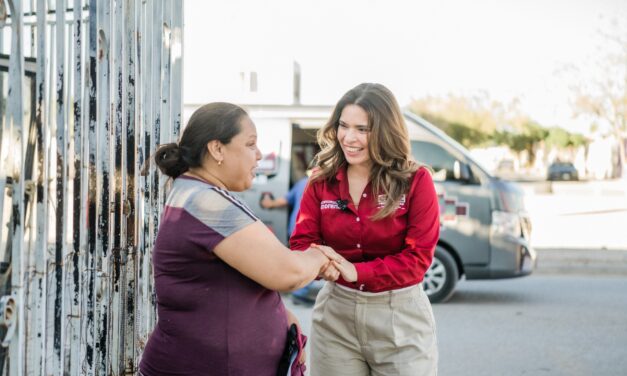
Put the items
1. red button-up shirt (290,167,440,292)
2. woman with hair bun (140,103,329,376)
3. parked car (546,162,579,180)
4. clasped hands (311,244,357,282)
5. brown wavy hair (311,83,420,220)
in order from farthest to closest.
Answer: parked car (546,162,579,180)
brown wavy hair (311,83,420,220)
red button-up shirt (290,167,440,292)
clasped hands (311,244,357,282)
woman with hair bun (140,103,329,376)

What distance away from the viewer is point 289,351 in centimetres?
265

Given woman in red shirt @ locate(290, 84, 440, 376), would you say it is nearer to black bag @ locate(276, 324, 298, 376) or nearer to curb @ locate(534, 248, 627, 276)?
black bag @ locate(276, 324, 298, 376)

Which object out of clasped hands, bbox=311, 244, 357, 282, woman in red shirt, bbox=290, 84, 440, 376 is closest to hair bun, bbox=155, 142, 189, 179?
clasped hands, bbox=311, 244, 357, 282

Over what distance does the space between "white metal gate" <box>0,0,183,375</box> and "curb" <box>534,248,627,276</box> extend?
9.32 meters

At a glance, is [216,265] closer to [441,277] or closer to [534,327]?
[534,327]

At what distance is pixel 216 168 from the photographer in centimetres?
254

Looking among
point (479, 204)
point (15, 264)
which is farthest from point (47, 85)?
point (479, 204)

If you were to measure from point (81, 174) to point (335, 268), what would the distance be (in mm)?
1008

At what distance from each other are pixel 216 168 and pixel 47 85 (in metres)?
0.69

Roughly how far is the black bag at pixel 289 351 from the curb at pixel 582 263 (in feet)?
32.3

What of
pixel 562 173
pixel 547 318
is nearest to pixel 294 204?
pixel 547 318

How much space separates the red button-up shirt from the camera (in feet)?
10.1

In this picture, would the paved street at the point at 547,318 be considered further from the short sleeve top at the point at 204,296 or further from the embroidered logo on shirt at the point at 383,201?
the short sleeve top at the point at 204,296

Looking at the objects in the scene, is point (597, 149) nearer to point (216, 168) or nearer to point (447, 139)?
point (447, 139)
